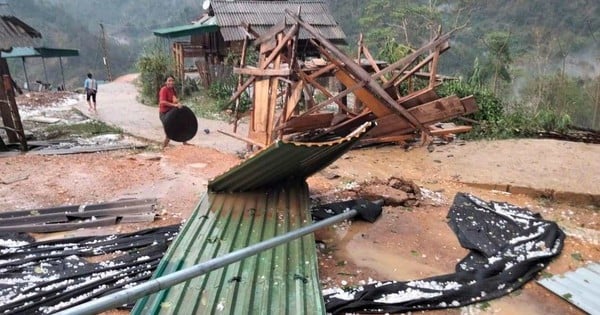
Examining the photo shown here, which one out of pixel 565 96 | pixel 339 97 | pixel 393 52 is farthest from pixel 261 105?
pixel 565 96

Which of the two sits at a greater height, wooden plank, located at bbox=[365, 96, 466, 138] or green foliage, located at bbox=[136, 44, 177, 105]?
wooden plank, located at bbox=[365, 96, 466, 138]

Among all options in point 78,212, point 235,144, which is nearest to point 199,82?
point 235,144

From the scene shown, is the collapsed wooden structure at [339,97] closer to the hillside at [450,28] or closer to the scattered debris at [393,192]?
the scattered debris at [393,192]

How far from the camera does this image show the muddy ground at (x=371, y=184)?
4.06 meters

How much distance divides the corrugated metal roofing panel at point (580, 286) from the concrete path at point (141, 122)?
21.0 ft

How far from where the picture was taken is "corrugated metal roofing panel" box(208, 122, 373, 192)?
11.9ft

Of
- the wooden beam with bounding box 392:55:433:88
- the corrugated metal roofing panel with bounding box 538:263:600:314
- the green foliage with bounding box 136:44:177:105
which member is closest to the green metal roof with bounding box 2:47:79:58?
the green foliage with bounding box 136:44:177:105

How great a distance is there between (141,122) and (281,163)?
944 cm

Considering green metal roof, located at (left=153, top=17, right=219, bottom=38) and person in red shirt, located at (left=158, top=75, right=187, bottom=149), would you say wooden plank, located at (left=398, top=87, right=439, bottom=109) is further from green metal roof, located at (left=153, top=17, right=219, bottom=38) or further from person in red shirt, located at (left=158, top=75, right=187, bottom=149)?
green metal roof, located at (left=153, top=17, right=219, bottom=38)

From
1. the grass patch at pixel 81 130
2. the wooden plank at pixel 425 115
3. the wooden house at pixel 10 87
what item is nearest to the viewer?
the wooden plank at pixel 425 115

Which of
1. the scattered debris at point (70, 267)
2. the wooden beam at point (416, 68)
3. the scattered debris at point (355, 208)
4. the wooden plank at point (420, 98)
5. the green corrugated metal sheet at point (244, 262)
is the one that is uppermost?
the wooden beam at point (416, 68)

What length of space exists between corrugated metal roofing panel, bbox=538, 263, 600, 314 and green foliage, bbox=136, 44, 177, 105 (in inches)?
580

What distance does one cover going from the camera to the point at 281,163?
3.98 m

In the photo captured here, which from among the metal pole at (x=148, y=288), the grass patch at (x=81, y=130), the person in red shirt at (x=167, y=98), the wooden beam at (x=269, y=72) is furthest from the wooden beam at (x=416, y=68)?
the grass patch at (x=81, y=130)
